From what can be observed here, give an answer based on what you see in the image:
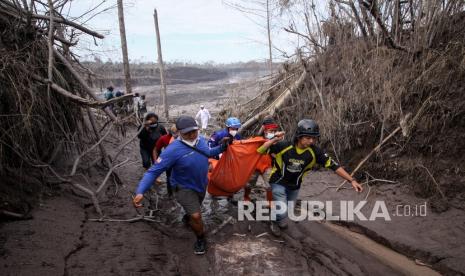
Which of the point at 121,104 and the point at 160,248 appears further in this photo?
the point at 121,104

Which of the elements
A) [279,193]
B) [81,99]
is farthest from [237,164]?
[81,99]

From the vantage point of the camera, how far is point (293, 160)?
5016 mm

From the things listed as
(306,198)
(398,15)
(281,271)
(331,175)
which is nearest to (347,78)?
(398,15)

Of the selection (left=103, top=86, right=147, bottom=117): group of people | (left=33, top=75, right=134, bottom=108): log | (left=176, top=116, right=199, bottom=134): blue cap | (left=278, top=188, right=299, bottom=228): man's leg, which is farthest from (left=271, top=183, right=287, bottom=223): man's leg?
(left=103, top=86, right=147, bottom=117): group of people

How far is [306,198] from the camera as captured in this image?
7312mm

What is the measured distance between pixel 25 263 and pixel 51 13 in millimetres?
4031

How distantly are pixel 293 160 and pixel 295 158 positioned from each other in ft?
0.13

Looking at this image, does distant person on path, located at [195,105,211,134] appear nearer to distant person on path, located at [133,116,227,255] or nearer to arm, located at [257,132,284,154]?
arm, located at [257,132,284,154]

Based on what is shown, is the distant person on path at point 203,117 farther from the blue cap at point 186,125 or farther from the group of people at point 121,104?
the blue cap at point 186,125

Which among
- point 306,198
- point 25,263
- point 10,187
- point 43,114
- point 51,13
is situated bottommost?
point 306,198

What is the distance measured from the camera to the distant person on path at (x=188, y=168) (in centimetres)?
448

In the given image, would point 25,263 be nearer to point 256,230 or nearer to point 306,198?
point 256,230

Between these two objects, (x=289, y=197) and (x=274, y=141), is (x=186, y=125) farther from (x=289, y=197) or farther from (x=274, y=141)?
(x=289, y=197)

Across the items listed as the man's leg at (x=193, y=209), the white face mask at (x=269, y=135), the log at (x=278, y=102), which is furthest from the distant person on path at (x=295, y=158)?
the log at (x=278, y=102)
